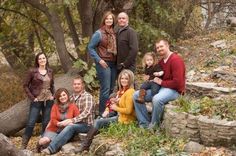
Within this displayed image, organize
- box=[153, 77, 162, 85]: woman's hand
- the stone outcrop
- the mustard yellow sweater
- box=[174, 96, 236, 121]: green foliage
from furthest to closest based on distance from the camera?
the mustard yellow sweater
box=[153, 77, 162, 85]: woman's hand
box=[174, 96, 236, 121]: green foliage
the stone outcrop

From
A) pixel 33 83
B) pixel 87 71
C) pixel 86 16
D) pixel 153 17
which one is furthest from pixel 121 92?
pixel 153 17

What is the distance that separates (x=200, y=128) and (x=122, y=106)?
168 centimetres

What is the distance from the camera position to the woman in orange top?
9.21 metres

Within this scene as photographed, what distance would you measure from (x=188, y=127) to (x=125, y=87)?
1516 millimetres

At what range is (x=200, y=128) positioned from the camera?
7.76 metres

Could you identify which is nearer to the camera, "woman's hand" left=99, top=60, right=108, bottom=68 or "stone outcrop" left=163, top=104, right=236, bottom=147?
"stone outcrop" left=163, top=104, right=236, bottom=147

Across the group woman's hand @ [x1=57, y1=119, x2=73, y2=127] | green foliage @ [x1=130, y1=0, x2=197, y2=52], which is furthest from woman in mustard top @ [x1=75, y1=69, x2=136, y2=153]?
green foliage @ [x1=130, y1=0, x2=197, y2=52]

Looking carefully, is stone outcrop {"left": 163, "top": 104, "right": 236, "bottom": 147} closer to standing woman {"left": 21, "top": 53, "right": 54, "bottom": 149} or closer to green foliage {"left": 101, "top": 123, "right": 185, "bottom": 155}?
green foliage {"left": 101, "top": 123, "right": 185, "bottom": 155}

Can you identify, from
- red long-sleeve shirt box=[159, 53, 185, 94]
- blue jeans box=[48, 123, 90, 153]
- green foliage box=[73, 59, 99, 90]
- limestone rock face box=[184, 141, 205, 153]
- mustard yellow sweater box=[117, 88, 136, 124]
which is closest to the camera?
limestone rock face box=[184, 141, 205, 153]

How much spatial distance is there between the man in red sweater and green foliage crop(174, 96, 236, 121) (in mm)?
210

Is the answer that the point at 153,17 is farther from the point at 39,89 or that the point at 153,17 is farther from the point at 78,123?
the point at 78,123

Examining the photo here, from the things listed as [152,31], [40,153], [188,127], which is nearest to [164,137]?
[188,127]

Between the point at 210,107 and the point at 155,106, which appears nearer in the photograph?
the point at 210,107

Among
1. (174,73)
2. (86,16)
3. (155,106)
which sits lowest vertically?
(155,106)
